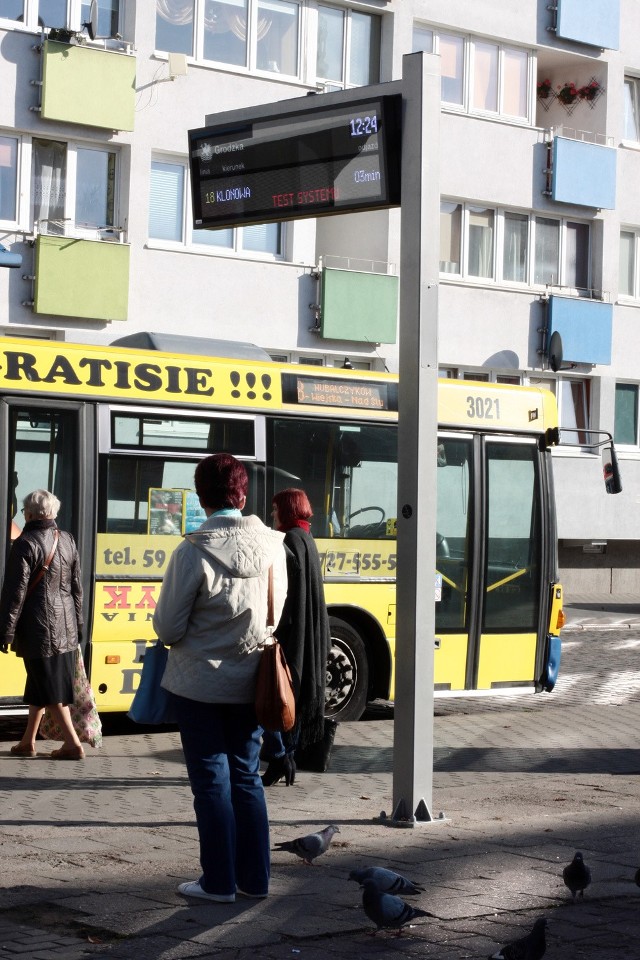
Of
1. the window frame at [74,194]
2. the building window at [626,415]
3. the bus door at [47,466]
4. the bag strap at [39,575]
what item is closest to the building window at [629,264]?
the building window at [626,415]

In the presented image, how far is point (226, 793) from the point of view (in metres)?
6.08

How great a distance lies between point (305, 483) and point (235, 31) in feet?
54.6

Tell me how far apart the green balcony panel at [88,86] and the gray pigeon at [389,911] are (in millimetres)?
20859

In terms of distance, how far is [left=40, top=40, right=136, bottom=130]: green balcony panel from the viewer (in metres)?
24.6

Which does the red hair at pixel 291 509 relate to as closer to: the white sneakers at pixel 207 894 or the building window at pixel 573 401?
the white sneakers at pixel 207 894

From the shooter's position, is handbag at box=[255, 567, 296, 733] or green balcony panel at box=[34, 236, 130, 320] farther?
green balcony panel at box=[34, 236, 130, 320]

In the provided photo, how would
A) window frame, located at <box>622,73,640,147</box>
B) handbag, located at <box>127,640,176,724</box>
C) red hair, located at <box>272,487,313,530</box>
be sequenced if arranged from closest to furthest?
handbag, located at <box>127,640,176,724</box>
red hair, located at <box>272,487,313,530</box>
window frame, located at <box>622,73,640,147</box>

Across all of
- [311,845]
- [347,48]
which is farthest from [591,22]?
[311,845]

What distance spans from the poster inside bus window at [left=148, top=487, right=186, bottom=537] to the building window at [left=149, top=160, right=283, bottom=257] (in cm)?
1486

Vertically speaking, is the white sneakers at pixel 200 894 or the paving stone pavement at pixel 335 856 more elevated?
the white sneakers at pixel 200 894

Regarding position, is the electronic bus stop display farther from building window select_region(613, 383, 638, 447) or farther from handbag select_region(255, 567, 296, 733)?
building window select_region(613, 383, 638, 447)

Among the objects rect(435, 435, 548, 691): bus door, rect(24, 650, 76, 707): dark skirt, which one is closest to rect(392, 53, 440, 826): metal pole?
rect(24, 650, 76, 707): dark skirt

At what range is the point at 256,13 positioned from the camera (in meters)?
27.4

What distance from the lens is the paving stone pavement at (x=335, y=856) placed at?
18.2ft
